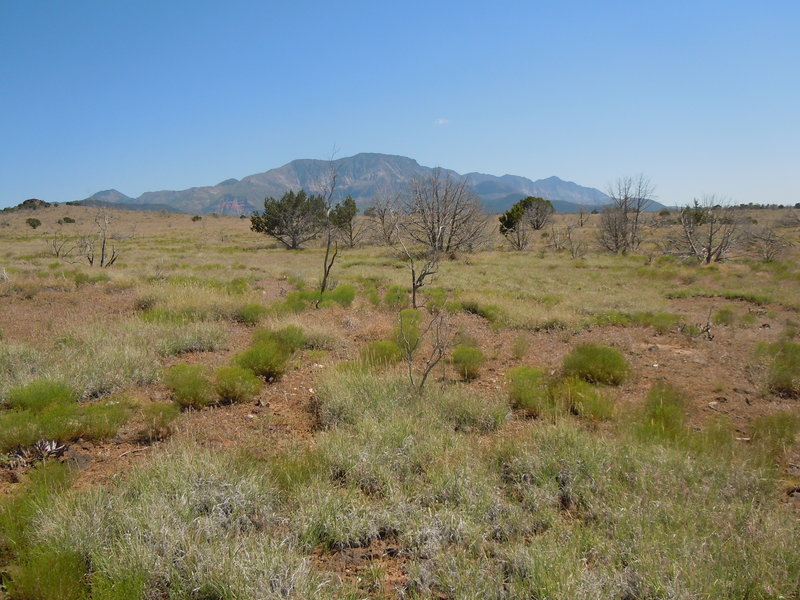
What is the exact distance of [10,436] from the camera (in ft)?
13.5

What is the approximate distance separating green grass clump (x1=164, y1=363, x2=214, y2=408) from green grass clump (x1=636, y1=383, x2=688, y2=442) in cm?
492

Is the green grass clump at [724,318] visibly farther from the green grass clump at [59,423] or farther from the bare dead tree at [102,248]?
the bare dead tree at [102,248]

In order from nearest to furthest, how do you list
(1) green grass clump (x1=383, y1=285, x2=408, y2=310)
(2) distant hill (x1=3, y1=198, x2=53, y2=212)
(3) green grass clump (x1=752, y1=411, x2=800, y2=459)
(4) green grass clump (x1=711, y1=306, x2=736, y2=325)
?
(3) green grass clump (x1=752, y1=411, x2=800, y2=459) → (4) green grass clump (x1=711, y1=306, x2=736, y2=325) → (1) green grass clump (x1=383, y1=285, x2=408, y2=310) → (2) distant hill (x1=3, y1=198, x2=53, y2=212)

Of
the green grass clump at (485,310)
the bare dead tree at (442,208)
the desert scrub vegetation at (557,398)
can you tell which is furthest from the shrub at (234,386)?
the bare dead tree at (442,208)

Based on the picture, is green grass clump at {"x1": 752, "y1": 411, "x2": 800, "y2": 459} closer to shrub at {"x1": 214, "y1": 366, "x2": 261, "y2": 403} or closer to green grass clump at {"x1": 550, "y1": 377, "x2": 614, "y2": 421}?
green grass clump at {"x1": 550, "y1": 377, "x2": 614, "y2": 421}

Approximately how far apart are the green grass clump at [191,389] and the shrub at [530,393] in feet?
12.7

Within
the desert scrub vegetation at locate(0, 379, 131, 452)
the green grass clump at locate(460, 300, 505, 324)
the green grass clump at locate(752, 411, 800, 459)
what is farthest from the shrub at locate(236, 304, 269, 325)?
the green grass clump at locate(752, 411, 800, 459)

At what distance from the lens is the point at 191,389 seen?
17.5 feet

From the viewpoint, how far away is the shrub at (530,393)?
5.42m

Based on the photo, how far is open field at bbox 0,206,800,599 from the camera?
264 cm

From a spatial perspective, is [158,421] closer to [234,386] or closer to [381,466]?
[234,386]

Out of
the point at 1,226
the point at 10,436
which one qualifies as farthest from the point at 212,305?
the point at 1,226

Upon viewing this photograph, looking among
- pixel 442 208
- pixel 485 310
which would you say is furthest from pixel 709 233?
pixel 485 310

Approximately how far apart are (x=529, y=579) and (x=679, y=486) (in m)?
1.68
